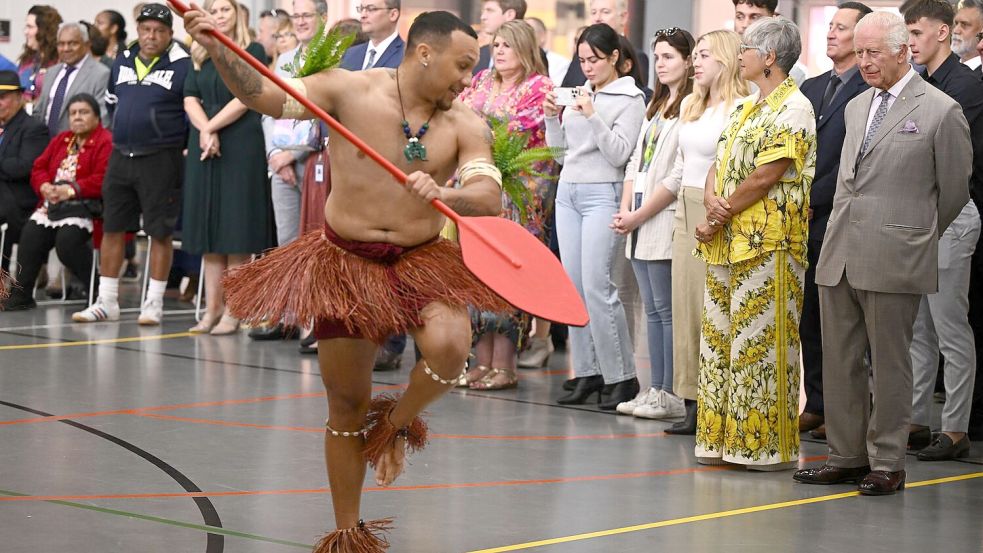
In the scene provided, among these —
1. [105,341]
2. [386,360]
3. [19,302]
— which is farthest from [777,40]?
[19,302]

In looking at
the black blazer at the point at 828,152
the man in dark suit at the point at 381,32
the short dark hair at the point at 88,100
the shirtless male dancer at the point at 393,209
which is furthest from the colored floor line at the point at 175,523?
the short dark hair at the point at 88,100

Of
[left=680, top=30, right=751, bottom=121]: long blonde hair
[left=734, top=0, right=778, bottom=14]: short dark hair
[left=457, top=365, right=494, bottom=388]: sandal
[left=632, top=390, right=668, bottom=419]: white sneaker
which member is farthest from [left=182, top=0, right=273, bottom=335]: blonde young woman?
[left=680, top=30, right=751, bottom=121]: long blonde hair

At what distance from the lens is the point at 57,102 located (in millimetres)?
10484

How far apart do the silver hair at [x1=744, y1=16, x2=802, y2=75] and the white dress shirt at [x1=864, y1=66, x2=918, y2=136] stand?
367 millimetres

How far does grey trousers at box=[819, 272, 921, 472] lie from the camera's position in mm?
5184

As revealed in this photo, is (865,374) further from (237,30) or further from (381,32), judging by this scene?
(237,30)

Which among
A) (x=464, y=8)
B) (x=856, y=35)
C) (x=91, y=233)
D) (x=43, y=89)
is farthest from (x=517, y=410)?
(x=464, y=8)

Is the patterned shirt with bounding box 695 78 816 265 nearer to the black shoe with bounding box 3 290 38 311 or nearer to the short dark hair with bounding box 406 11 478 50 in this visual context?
the short dark hair with bounding box 406 11 478 50

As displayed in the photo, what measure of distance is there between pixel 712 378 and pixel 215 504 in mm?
2143

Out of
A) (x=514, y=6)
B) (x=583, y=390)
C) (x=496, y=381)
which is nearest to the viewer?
(x=583, y=390)

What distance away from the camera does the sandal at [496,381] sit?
731 centimetres

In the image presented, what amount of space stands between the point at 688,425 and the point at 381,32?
3065 millimetres

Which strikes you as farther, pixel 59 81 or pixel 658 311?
pixel 59 81

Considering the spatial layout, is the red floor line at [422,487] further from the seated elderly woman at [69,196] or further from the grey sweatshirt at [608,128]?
the seated elderly woman at [69,196]
